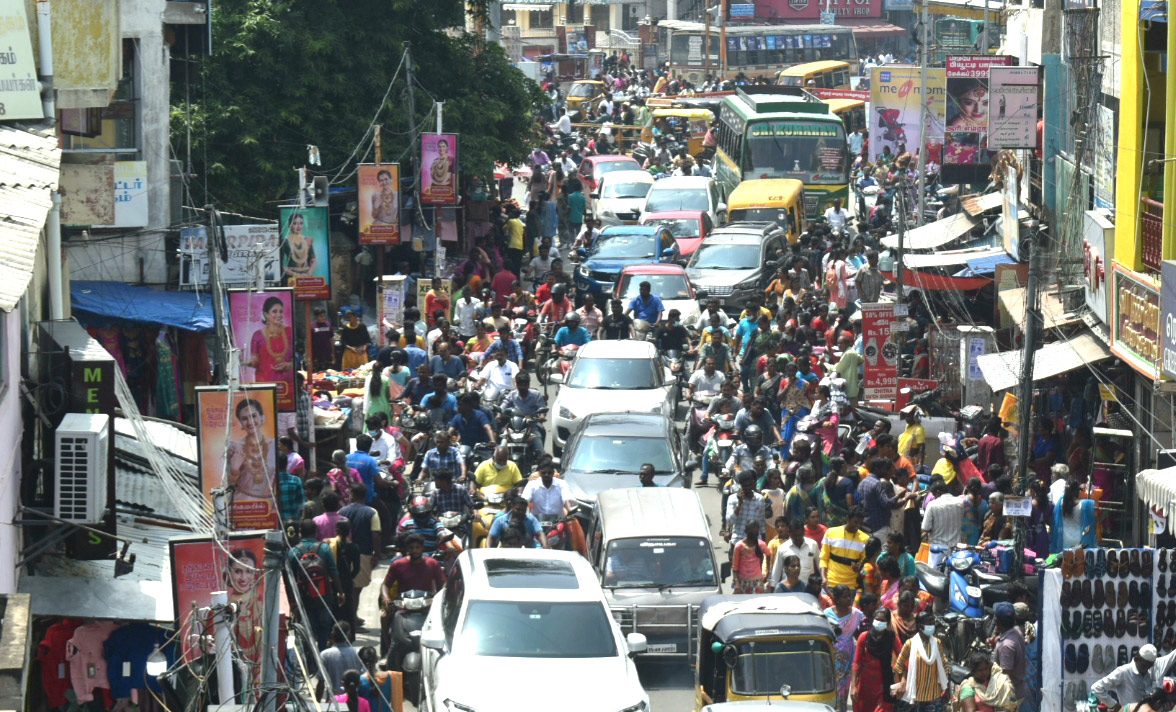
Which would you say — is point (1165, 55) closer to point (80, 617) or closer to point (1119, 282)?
point (1119, 282)

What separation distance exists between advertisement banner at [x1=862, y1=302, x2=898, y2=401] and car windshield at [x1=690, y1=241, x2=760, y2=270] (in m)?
8.90

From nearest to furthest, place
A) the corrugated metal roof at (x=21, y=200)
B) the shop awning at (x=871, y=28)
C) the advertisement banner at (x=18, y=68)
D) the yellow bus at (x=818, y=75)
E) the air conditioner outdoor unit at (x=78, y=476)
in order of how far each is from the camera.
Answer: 1. the corrugated metal roof at (x=21, y=200)
2. the air conditioner outdoor unit at (x=78, y=476)
3. the advertisement banner at (x=18, y=68)
4. the yellow bus at (x=818, y=75)
5. the shop awning at (x=871, y=28)

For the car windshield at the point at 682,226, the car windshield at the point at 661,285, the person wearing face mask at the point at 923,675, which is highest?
the car windshield at the point at 682,226

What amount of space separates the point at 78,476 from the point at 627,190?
A: 96.8ft

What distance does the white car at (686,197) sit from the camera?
3753 cm

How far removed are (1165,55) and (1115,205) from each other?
5.79 ft

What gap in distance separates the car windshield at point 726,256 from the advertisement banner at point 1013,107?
728 cm

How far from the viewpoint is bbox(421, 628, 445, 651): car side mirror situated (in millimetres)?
13156

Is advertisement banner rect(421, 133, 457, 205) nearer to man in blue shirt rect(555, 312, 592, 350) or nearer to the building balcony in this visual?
man in blue shirt rect(555, 312, 592, 350)

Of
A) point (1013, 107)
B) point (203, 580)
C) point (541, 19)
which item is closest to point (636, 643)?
point (203, 580)

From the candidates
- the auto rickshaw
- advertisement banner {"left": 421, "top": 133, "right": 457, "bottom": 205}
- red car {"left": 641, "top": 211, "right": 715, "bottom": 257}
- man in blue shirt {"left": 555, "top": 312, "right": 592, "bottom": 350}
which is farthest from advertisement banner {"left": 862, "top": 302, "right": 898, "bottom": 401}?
red car {"left": 641, "top": 211, "right": 715, "bottom": 257}

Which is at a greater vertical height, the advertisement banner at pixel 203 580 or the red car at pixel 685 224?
the red car at pixel 685 224

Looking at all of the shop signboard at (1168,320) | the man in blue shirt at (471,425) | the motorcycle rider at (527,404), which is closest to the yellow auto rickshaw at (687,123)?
the motorcycle rider at (527,404)

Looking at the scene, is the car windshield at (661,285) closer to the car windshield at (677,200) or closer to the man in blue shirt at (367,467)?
the car windshield at (677,200)
